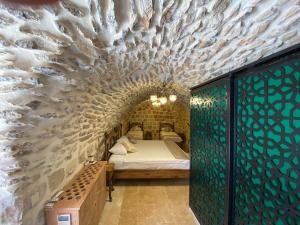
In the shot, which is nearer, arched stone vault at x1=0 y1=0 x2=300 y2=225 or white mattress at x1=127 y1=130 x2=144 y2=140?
arched stone vault at x1=0 y1=0 x2=300 y2=225

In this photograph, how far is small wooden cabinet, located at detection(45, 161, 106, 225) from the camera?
5.59 ft

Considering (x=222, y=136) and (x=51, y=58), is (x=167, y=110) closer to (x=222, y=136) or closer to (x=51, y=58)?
(x=222, y=136)

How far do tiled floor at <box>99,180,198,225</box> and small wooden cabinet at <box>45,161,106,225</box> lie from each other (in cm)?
48

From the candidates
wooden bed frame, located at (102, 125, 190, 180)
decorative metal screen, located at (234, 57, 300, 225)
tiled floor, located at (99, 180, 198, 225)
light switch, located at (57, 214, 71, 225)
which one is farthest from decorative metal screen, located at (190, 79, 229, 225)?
light switch, located at (57, 214, 71, 225)

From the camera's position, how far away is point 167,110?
798 centimetres

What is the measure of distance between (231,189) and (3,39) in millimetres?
2036

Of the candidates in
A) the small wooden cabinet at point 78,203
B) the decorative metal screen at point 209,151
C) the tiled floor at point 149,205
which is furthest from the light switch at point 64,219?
the decorative metal screen at point 209,151

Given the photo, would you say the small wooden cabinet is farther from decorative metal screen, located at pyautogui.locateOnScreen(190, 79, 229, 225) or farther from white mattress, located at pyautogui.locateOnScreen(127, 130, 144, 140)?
white mattress, located at pyautogui.locateOnScreen(127, 130, 144, 140)

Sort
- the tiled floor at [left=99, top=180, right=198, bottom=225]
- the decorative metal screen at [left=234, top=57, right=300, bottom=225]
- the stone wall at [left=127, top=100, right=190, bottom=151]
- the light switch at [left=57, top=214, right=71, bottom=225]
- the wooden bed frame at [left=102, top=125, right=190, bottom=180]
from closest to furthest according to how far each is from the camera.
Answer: the decorative metal screen at [left=234, top=57, right=300, bottom=225] → the light switch at [left=57, top=214, right=71, bottom=225] → the tiled floor at [left=99, top=180, right=198, bottom=225] → the wooden bed frame at [left=102, top=125, right=190, bottom=180] → the stone wall at [left=127, top=100, right=190, bottom=151]

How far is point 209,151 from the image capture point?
7.17 ft

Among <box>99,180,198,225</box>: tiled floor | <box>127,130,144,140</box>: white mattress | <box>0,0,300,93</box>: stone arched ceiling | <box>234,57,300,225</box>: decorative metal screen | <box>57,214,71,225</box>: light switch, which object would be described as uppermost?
<box>0,0,300,93</box>: stone arched ceiling

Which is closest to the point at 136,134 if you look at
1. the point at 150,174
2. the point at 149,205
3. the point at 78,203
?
the point at 150,174

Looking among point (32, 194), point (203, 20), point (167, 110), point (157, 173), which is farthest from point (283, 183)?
point (167, 110)

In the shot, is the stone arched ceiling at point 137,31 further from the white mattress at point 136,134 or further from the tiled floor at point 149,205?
the white mattress at point 136,134
